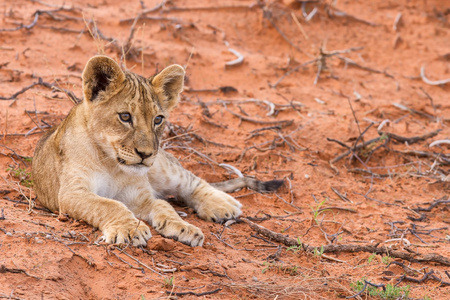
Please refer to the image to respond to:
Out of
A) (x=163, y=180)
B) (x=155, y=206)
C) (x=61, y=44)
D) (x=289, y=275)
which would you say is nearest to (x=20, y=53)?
(x=61, y=44)

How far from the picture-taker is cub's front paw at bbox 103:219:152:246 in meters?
3.94

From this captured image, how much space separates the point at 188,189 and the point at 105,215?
4.63ft

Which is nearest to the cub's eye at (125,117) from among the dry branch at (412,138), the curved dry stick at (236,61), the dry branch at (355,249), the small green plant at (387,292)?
the dry branch at (355,249)

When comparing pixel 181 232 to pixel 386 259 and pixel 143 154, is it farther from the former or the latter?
pixel 386 259

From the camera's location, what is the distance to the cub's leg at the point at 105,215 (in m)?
3.98

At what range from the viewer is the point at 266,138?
7.39m

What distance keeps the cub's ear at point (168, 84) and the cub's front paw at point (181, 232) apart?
1.01 meters

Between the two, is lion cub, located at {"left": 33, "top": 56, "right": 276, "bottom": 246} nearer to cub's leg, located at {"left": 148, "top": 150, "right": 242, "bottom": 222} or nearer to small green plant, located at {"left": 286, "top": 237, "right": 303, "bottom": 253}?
cub's leg, located at {"left": 148, "top": 150, "right": 242, "bottom": 222}

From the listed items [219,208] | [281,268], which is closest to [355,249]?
[281,268]

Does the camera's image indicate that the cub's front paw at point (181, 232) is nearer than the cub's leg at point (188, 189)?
Yes

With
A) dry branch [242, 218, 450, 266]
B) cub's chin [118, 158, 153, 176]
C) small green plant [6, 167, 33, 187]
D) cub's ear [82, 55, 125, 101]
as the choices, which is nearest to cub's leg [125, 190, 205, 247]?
cub's chin [118, 158, 153, 176]

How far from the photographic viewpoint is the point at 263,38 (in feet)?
36.6

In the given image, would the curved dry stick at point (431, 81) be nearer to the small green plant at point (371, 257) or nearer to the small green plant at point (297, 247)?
the small green plant at point (371, 257)

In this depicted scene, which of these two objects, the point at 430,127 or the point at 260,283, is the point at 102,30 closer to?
the point at 430,127
